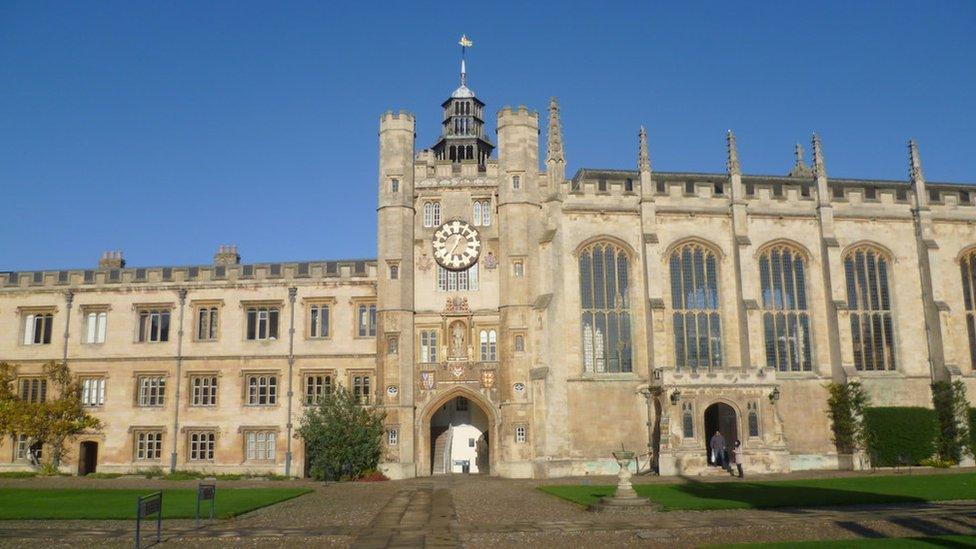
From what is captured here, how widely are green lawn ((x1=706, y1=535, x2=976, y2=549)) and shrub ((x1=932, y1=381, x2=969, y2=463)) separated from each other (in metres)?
27.9

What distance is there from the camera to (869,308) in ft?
142

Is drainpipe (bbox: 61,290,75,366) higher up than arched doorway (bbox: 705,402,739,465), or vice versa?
drainpipe (bbox: 61,290,75,366)

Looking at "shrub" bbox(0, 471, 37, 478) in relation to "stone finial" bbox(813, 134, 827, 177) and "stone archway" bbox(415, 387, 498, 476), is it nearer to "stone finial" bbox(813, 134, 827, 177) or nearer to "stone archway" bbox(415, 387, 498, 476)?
"stone archway" bbox(415, 387, 498, 476)

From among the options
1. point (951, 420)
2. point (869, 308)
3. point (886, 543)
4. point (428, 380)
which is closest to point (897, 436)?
point (951, 420)

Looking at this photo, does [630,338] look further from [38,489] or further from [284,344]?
[38,489]

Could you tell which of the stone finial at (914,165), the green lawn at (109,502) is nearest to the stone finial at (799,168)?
the stone finial at (914,165)

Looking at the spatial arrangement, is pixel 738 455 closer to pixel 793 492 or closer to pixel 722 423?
pixel 722 423

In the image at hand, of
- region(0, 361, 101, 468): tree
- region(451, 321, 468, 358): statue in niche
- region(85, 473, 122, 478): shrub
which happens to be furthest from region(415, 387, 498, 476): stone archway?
region(0, 361, 101, 468): tree

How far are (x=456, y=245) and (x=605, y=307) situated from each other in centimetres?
822

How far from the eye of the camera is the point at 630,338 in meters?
40.8

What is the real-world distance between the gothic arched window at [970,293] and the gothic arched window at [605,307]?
18.8 m

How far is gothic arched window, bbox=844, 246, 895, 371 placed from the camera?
140 ft

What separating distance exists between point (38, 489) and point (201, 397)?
11340 millimetres

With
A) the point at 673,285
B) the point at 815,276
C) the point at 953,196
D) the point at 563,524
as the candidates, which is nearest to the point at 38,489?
the point at 563,524
